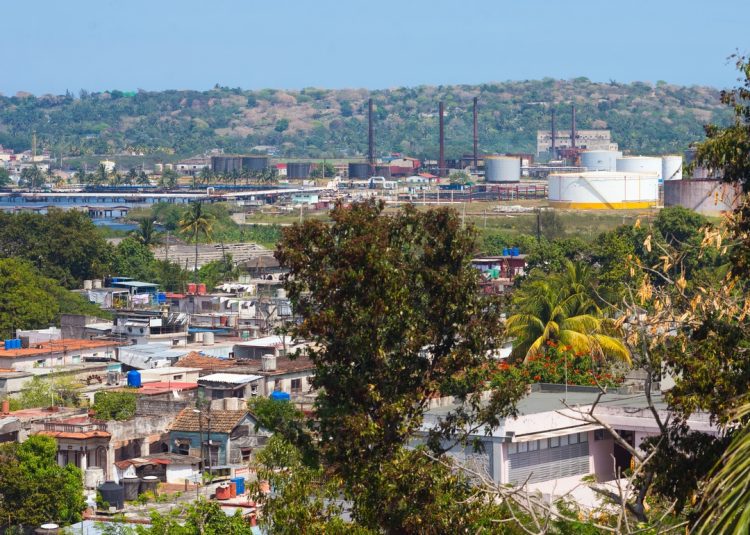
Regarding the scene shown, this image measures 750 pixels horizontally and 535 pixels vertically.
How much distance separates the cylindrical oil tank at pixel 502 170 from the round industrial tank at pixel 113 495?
164489 millimetres

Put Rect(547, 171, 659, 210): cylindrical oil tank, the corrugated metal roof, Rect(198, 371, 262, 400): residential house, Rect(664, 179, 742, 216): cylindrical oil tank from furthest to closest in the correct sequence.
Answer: Rect(547, 171, 659, 210): cylindrical oil tank, Rect(664, 179, 742, 216): cylindrical oil tank, the corrugated metal roof, Rect(198, 371, 262, 400): residential house

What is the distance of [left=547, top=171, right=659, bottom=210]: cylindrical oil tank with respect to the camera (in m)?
130

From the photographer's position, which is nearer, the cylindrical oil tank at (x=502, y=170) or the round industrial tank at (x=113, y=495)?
the round industrial tank at (x=113, y=495)

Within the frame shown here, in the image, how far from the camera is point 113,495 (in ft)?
88.5

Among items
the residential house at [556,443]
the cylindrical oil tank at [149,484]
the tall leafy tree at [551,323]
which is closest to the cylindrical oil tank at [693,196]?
the tall leafy tree at [551,323]

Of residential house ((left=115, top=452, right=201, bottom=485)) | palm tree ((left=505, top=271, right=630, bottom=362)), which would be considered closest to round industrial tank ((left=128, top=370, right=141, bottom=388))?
residential house ((left=115, top=452, right=201, bottom=485))

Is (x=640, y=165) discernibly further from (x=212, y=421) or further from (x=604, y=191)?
(x=212, y=421)

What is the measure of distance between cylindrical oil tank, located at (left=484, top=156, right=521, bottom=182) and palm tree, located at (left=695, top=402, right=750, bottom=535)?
598ft

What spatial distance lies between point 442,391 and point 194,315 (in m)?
43.5

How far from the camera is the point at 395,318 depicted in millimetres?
16766

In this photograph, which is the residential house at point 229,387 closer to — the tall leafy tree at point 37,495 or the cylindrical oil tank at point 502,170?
the tall leafy tree at point 37,495

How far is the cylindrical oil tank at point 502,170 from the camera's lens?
7490 inches

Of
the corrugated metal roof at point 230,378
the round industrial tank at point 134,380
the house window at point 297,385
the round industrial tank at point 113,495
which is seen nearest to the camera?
the round industrial tank at point 113,495

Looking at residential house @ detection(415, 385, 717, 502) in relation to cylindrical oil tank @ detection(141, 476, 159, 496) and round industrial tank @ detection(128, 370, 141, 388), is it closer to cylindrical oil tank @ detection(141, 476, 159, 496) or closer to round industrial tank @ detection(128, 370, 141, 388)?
cylindrical oil tank @ detection(141, 476, 159, 496)
